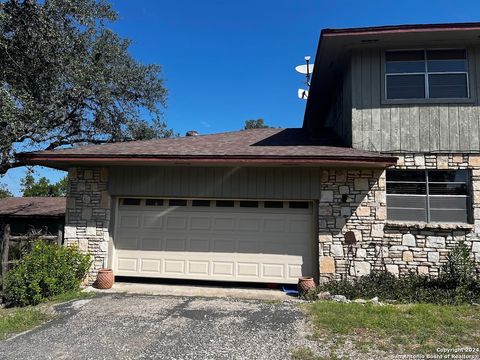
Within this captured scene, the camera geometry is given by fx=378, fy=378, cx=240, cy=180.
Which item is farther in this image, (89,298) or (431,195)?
(431,195)

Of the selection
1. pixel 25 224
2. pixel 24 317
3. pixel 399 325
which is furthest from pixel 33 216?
pixel 399 325

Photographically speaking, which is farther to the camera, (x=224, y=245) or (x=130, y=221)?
(x=130, y=221)

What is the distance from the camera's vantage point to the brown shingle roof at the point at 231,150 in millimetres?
8164

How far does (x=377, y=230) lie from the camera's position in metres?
8.32

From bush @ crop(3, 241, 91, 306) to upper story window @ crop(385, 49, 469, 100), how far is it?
8.17 metres

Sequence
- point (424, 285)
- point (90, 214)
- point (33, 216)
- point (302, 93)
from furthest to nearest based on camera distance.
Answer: point (302, 93) → point (33, 216) → point (90, 214) → point (424, 285)

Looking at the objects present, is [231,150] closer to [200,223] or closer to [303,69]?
[200,223]

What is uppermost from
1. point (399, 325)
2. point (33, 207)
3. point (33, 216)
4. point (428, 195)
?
point (428, 195)

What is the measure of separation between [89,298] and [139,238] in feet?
6.53

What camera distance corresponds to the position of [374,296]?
25.1 ft

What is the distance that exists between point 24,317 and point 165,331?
253 cm

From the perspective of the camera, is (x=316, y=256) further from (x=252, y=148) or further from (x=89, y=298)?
(x=89, y=298)

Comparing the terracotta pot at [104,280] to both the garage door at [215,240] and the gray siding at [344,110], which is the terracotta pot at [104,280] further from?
the gray siding at [344,110]

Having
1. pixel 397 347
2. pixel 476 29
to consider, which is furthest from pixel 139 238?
pixel 476 29
